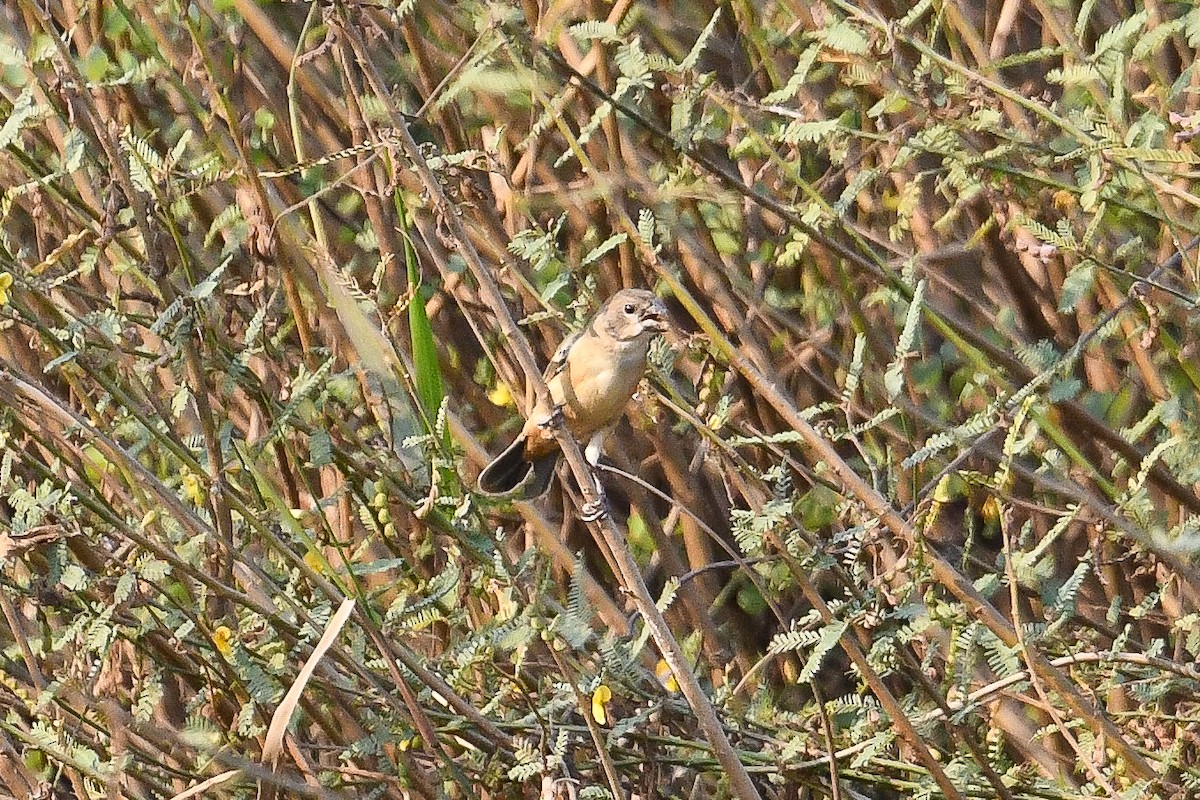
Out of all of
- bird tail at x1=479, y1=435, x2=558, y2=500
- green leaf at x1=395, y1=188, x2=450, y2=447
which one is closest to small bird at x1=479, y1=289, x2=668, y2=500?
bird tail at x1=479, y1=435, x2=558, y2=500

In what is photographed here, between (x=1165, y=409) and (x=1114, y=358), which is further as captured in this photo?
(x=1114, y=358)

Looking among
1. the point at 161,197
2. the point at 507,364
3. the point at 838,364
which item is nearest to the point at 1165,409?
the point at 838,364

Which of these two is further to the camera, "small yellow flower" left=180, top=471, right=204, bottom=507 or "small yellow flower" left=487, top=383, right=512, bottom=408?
"small yellow flower" left=487, top=383, right=512, bottom=408

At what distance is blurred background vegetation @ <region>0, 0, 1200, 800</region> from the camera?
88.0 inches

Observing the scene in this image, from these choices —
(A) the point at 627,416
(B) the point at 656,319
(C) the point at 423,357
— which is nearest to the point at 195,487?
(C) the point at 423,357

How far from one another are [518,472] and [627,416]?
0.45m

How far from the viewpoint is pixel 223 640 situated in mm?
2348

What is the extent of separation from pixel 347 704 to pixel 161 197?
844 mm

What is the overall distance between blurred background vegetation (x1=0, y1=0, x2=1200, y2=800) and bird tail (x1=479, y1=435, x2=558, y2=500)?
0.24ft

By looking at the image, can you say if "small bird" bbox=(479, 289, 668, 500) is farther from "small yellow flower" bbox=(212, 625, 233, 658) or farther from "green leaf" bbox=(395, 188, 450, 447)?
"small yellow flower" bbox=(212, 625, 233, 658)

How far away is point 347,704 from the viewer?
255 cm

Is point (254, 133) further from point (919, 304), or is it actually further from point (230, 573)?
point (919, 304)

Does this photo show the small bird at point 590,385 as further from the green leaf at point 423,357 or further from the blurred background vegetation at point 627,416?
the green leaf at point 423,357

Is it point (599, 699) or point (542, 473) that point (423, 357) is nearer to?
point (599, 699)
